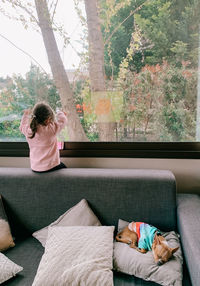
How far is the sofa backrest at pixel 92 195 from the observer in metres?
1.56

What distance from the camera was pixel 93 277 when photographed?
1.21 m

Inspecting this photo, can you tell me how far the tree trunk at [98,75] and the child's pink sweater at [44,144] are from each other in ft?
1.06

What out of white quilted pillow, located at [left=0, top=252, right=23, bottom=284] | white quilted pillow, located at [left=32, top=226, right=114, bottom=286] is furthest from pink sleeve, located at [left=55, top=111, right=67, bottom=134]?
white quilted pillow, located at [left=0, top=252, right=23, bottom=284]

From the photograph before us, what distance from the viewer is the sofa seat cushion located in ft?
4.29

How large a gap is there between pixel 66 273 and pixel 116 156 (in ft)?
3.11

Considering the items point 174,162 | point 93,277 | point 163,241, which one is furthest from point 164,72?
point 93,277

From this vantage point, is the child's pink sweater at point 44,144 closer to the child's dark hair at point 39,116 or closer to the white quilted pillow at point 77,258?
the child's dark hair at point 39,116

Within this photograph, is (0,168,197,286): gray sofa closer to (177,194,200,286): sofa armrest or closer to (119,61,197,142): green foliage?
(177,194,200,286): sofa armrest

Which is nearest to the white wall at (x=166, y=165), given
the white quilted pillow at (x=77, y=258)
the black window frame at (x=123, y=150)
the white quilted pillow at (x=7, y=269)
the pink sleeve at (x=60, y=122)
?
the black window frame at (x=123, y=150)

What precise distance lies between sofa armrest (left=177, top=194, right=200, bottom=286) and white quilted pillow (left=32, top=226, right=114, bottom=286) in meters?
0.41

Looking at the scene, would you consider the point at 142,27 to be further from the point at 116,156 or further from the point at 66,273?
the point at 66,273

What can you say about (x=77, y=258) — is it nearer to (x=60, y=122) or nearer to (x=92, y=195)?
(x=92, y=195)

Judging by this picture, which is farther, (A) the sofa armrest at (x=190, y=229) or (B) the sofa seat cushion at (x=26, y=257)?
(B) the sofa seat cushion at (x=26, y=257)

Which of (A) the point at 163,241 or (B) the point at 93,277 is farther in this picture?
(A) the point at 163,241
